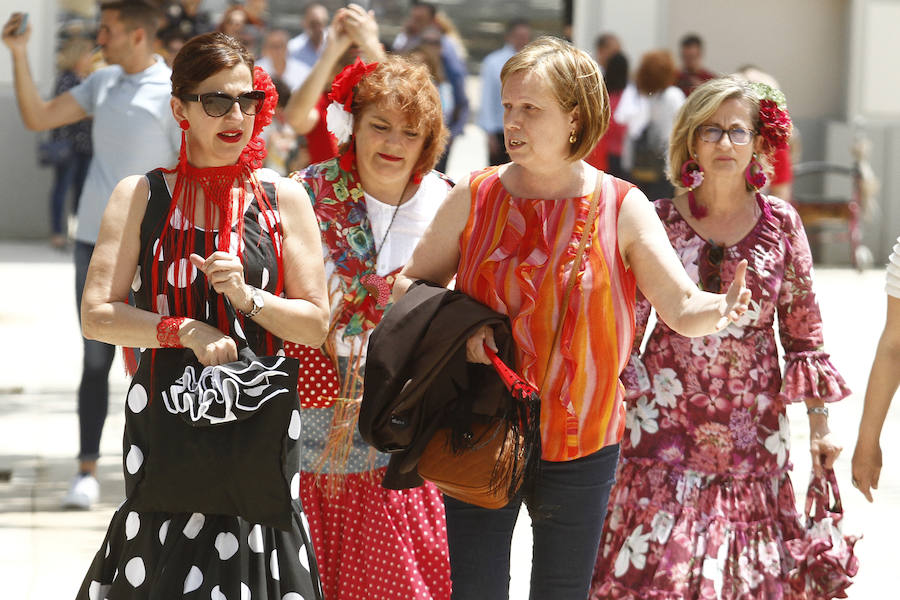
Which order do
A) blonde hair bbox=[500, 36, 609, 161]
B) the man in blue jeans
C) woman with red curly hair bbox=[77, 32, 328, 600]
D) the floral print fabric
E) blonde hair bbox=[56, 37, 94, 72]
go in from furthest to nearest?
1. blonde hair bbox=[56, 37, 94, 72]
2. the man in blue jeans
3. the floral print fabric
4. woman with red curly hair bbox=[77, 32, 328, 600]
5. blonde hair bbox=[500, 36, 609, 161]

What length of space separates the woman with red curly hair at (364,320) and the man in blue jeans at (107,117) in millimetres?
1583

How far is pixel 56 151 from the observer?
15.5 meters

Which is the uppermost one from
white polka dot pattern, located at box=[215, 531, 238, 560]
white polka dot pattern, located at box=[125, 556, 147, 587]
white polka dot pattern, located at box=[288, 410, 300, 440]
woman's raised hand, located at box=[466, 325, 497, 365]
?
woman's raised hand, located at box=[466, 325, 497, 365]

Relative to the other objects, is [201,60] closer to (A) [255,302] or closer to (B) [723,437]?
(A) [255,302]

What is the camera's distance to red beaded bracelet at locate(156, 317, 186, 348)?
142 inches

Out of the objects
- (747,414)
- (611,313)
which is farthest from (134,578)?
(747,414)

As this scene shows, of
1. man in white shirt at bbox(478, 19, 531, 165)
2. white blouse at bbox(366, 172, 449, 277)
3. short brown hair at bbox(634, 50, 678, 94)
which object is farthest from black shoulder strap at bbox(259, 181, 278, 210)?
man in white shirt at bbox(478, 19, 531, 165)

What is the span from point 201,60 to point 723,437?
6.40 ft

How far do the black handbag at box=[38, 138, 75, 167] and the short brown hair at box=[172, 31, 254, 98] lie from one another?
1172 cm

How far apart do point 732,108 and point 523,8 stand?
17.7 metres

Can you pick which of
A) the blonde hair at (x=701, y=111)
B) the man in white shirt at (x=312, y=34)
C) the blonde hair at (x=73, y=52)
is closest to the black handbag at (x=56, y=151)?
the blonde hair at (x=73, y=52)

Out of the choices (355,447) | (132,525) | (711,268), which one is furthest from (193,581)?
(711,268)

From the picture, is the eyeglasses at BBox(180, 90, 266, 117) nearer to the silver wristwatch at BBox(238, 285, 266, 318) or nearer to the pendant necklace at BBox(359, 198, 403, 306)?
the silver wristwatch at BBox(238, 285, 266, 318)

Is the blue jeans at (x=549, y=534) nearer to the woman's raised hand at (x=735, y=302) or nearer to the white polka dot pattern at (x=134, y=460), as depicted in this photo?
the woman's raised hand at (x=735, y=302)
